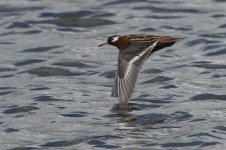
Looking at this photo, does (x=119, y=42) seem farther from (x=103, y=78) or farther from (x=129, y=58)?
(x=103, y=78)

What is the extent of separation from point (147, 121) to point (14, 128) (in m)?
1.87

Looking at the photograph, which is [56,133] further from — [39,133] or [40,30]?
[40,30]

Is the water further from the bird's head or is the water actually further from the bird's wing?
the bird's head

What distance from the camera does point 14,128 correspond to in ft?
45.6

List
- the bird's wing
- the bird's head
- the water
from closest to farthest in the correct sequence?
1. the water
2. the bird's wing
3. the bird's head

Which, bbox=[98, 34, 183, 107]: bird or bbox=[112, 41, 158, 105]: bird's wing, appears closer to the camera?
bbox=[112, 41, 158, 105]: bird's wing

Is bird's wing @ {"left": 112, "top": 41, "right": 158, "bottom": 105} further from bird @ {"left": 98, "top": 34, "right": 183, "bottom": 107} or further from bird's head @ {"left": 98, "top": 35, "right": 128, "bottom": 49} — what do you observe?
bird's head @ {"left": 98, "top": 35, "right": 128, "bottom": 49}

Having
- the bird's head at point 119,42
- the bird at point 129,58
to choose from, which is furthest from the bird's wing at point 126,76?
the bird's head at point 119,42

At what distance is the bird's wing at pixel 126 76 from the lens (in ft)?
47.6

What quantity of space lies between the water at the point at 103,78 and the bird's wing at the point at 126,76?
0.30m

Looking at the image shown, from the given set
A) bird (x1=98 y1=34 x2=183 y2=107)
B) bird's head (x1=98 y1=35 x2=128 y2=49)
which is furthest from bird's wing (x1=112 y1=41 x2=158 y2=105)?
bird's head (x1=98 y1=35 x2=128 y2=49)

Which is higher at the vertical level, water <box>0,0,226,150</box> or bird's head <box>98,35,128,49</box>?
bird's head <box>98,35,128,49</box>

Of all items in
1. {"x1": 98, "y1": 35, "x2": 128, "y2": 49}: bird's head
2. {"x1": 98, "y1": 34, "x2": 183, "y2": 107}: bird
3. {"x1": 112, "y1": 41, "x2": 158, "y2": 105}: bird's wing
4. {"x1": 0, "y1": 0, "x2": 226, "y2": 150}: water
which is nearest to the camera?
{"x1": 0, "y1": 0, "x2": 226, "y2": 150}: water

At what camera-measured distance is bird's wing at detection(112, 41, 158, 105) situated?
1450 centimetres
